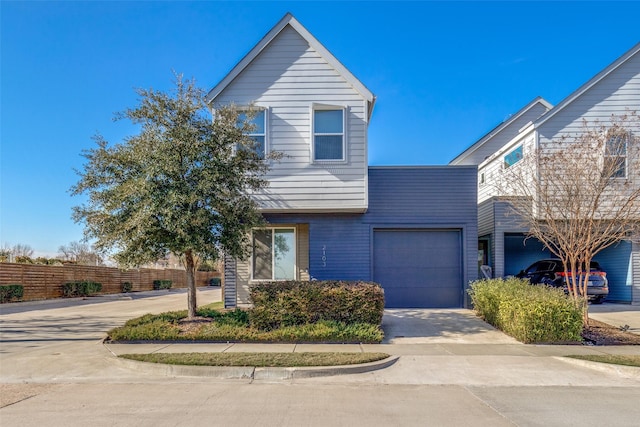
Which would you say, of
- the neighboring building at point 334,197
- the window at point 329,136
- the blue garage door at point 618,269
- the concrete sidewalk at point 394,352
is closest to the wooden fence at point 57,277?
the concrete sidewalk at point 394,352

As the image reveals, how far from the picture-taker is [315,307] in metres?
9.78

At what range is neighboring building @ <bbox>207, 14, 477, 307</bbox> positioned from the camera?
12.4 meters

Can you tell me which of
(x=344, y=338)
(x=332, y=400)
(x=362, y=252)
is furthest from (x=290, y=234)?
(x=332, y=400)

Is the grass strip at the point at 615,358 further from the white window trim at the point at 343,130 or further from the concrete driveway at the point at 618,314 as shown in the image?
the white window trim at the point at 343,130

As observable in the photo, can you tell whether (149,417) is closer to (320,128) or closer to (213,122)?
(213,122)

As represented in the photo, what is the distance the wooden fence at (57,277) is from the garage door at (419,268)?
15845 mm

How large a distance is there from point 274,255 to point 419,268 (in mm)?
4659

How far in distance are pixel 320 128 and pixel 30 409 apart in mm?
9433

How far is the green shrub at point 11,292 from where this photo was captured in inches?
731

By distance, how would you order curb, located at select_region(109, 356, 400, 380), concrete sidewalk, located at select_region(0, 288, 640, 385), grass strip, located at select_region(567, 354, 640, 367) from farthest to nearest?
1. grass strip, located at select_region(567, 354, 640, 367)
2. concrete sidewalk, located at select_region(0, 288, 640, 385)
3. curb, located at select_region(109, 356, 400, 380)

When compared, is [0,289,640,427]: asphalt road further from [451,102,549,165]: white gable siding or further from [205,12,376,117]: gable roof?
[451,102,549,165]: white gable siding

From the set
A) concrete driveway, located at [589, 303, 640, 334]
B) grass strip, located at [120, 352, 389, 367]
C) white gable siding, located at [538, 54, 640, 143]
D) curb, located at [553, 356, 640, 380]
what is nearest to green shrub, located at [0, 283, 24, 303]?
grass strip, located at [120, 352, 389, 367]

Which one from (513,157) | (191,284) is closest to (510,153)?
(513,157)

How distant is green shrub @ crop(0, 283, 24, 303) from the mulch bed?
845 inches
